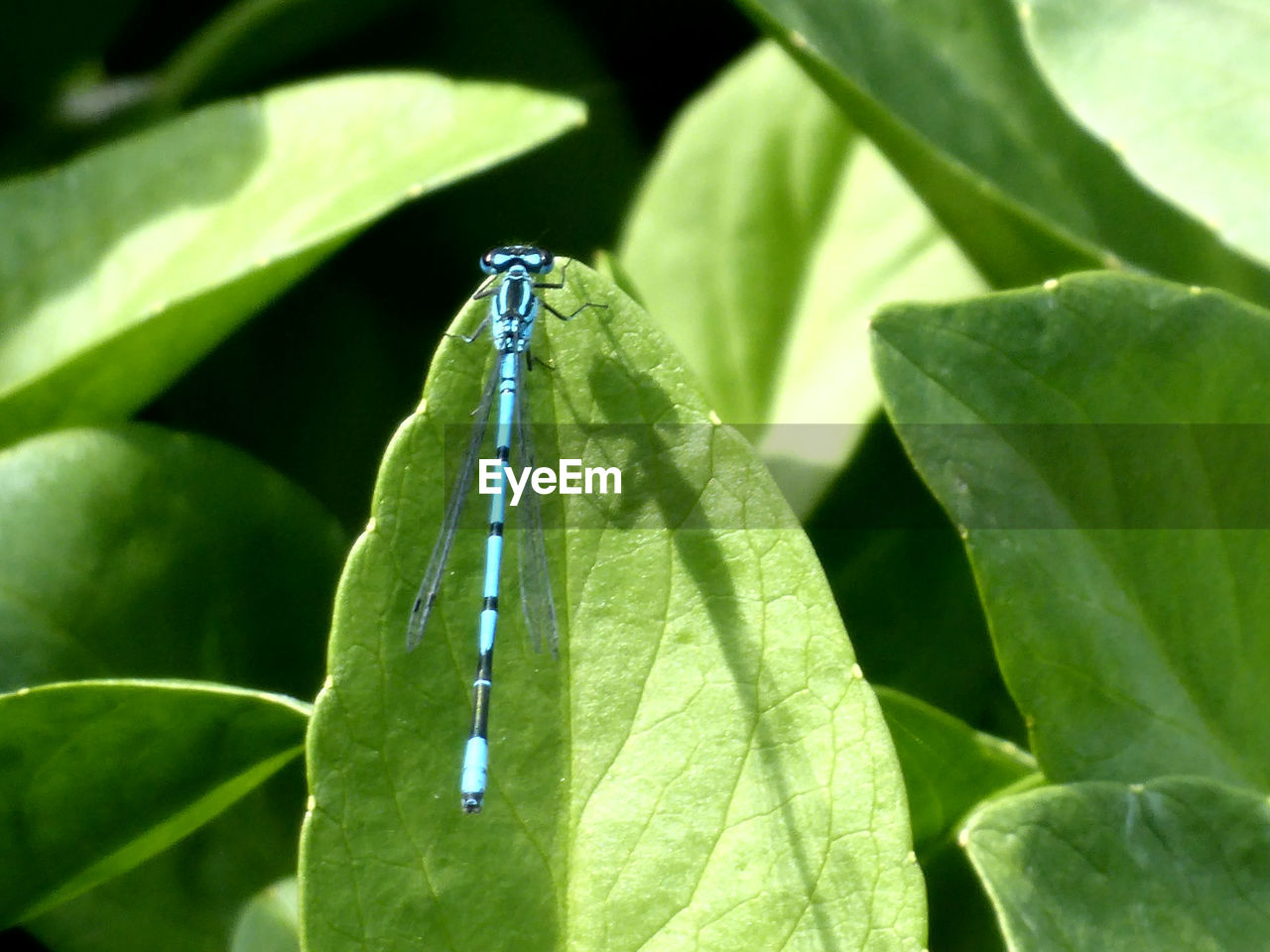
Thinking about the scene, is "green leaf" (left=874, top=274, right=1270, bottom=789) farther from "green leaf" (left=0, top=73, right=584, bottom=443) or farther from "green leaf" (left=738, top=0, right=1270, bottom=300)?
"green leaf" (left=0, top=73, right=584, bottom=443)

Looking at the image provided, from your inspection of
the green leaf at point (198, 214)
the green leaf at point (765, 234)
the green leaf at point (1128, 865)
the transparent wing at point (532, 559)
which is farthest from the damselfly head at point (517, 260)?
the green leaf at point (1128, 865)

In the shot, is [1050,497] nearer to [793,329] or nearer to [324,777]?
[324,777]

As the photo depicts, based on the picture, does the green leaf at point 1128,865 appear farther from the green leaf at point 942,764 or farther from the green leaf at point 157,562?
the green leaf at point 157,562

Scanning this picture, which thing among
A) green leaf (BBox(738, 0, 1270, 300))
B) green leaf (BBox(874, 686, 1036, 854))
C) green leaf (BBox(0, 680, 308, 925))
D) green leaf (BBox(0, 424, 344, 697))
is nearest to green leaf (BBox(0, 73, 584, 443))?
green leaf (BBox(0, 424, 344, 697))

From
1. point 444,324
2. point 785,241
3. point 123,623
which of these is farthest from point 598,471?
point 785,241

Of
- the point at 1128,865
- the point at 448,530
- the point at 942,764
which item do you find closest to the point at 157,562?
the point at 448,530

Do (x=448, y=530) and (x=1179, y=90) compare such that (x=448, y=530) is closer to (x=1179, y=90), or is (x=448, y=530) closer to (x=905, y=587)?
Answer: (x=905, y=587)
